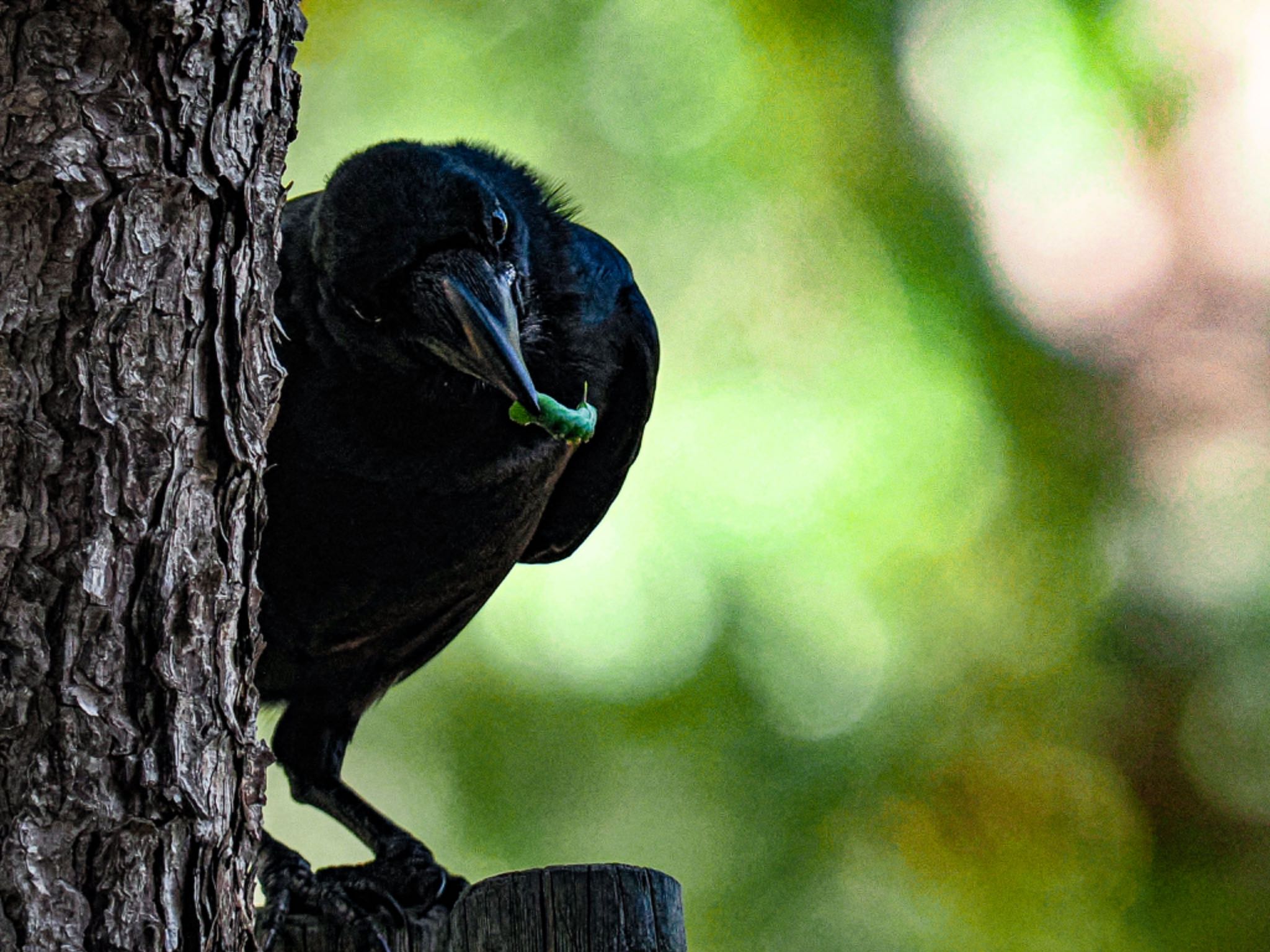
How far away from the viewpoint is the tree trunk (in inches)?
76.6

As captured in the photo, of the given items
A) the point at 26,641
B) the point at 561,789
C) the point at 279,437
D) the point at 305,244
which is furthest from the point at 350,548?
the point at 561,789

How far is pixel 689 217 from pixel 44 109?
6362mm

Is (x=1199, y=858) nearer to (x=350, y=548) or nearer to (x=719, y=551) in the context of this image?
(x=719, y=551)

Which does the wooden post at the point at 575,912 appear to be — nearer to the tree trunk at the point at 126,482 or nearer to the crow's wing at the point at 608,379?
the tree trunk at the point at 126,482

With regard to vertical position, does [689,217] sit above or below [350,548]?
above

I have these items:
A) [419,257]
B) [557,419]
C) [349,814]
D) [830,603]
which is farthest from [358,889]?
[830,603]

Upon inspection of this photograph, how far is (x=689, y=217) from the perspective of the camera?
27.1ft

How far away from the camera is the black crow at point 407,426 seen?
140 inches

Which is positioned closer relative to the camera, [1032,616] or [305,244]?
[305,244]

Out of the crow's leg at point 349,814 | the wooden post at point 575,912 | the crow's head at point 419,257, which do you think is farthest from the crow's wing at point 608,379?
the wooden post at point 575,912

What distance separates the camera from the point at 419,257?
11.7 ft

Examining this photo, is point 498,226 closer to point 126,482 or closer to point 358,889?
point 358,889

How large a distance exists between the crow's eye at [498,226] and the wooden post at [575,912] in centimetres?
163

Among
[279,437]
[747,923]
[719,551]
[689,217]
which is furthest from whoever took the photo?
[689,217]
